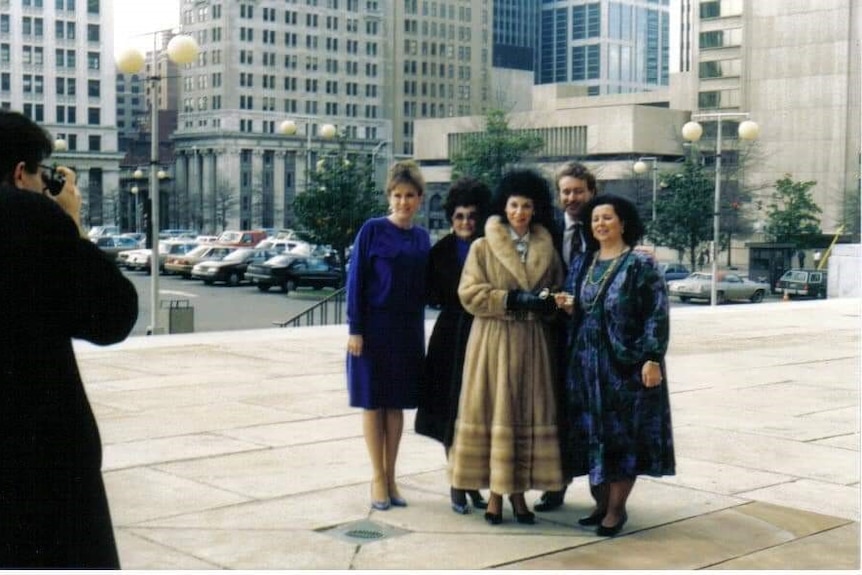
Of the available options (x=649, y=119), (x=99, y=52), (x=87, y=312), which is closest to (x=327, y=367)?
(x=87, y=312)

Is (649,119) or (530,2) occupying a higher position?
(530,2)

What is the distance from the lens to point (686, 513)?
6.11 m

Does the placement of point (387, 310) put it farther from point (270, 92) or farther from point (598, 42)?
point (598, 42)

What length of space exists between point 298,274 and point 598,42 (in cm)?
15600

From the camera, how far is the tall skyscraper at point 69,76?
103 metres

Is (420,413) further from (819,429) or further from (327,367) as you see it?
(327,367)

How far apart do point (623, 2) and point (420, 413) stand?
198138 mm

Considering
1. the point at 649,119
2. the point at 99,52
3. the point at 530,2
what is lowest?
the point at 649,119

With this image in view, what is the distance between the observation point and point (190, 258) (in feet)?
155

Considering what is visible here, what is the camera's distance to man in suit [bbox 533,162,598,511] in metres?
5.82

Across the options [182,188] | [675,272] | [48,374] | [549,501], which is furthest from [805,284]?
[182,188]

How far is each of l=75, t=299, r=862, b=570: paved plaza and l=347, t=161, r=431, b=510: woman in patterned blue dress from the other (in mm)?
566

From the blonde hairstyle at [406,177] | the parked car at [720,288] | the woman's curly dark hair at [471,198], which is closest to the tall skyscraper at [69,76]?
the parked car at [720,288]

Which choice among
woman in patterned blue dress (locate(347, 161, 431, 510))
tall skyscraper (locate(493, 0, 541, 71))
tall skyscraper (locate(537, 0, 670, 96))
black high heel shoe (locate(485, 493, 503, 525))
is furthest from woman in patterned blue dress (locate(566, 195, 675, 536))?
tall skyscraper (locate(537, 0, 670, 96))
